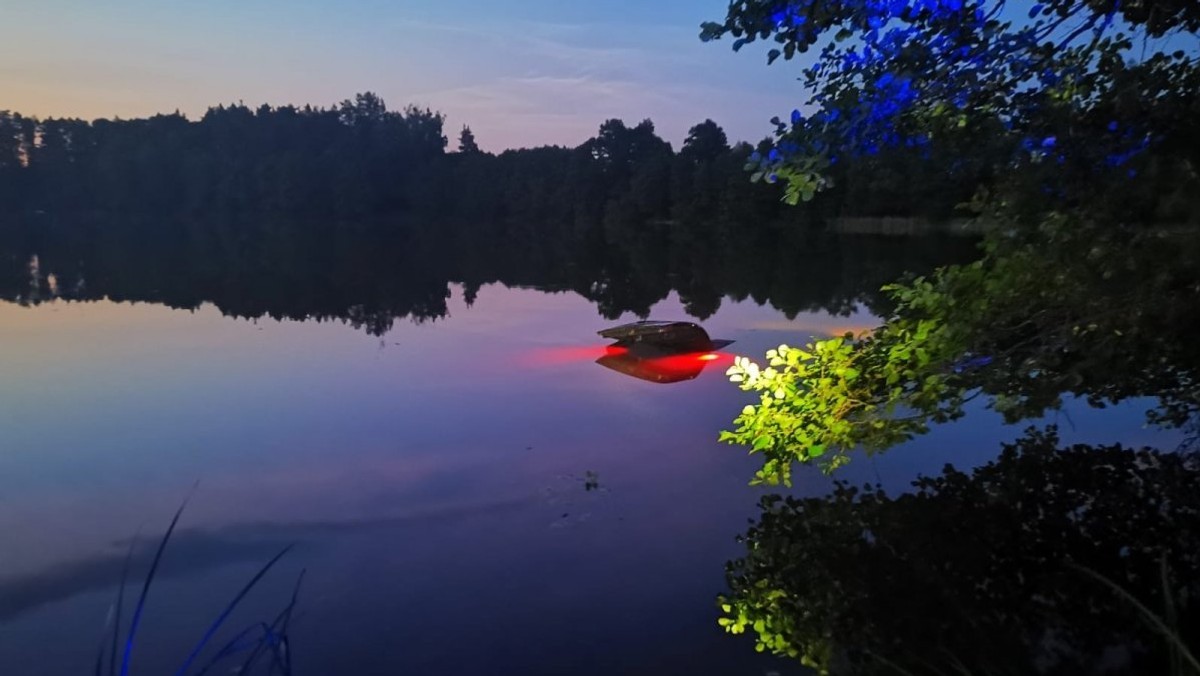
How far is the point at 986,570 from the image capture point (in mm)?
5965

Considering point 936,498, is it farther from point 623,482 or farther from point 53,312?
point 53,312

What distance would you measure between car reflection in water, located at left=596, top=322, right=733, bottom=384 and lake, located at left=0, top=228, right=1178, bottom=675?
0.41 m

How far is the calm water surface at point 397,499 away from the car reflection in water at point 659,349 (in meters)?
0.45

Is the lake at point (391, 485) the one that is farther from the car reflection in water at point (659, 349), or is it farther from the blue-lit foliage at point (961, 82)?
the blue-lit foliage at point (961, 82)

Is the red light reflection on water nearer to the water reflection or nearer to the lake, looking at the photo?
the water reflection

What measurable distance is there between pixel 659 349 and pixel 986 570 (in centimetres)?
1052

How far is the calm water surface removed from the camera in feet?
18.6

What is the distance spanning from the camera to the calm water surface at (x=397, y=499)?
18.6 feet

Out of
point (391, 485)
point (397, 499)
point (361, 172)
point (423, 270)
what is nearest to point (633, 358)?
point (391, 485)

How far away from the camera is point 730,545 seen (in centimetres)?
705

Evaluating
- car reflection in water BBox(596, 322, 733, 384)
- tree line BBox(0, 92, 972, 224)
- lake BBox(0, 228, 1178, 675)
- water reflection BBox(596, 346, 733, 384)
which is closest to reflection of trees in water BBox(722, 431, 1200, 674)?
lake BBox(0, 228, 1178, 675)

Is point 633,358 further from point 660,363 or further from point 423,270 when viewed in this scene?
point 423,270

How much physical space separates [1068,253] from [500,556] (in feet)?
16.4

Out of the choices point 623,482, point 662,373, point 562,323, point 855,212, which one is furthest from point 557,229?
point 623,482
